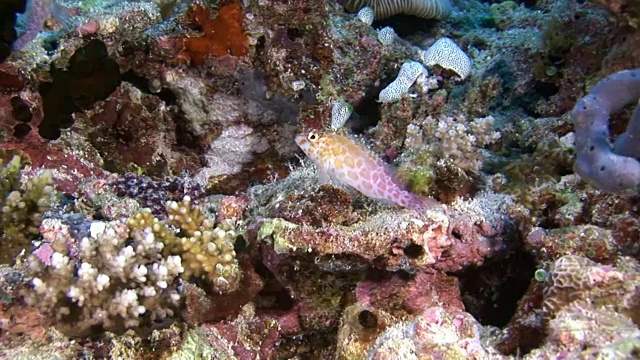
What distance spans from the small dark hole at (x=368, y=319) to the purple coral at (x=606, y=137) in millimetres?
1831

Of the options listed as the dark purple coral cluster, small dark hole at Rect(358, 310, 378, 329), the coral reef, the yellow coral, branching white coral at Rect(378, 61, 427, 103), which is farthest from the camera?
branching white coral at Rect(378, 61, 427, 103)

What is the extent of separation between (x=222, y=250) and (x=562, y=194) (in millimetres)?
2789

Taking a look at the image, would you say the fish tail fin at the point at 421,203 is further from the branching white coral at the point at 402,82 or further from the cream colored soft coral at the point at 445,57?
the cream colored soft coral at the point at 445,57

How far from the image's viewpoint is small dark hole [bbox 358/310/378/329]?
337 cm

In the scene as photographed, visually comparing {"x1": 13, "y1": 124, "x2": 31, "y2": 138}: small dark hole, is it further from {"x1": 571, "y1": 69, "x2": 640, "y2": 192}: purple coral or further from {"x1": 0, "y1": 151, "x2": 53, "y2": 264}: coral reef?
{"x1": 571, "y1": 69, "x2": 640, "y2": 192}: purple coral

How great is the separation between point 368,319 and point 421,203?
954mm

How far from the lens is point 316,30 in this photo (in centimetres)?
Result: 518

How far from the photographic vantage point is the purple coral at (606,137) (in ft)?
10.0

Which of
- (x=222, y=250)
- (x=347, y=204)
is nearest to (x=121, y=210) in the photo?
(x=222, y=250)

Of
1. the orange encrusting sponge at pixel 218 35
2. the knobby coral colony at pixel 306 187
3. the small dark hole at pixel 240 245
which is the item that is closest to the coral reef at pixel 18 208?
the knobby coral colony at pixel 306 187

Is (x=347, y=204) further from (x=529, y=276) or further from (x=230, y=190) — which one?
(x=230, y=190)

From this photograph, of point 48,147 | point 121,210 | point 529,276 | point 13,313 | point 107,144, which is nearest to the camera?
point 13,313

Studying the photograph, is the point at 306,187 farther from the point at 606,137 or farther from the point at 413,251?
the point at 606,137

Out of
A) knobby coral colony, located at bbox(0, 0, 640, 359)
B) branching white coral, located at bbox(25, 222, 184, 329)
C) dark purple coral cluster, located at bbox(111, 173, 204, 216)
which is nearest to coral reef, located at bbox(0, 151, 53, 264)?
knobby coral colony, located at bbox(0, 0, 640, 359)
